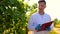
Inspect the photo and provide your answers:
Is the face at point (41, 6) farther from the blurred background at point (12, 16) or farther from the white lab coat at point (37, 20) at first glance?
the blurred background at point (12, 16)

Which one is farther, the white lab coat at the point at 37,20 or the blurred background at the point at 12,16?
the blurred background at the point at 12,16

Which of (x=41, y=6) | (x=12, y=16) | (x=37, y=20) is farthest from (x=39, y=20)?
(x=12, y=16)

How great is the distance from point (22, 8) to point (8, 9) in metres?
0.53

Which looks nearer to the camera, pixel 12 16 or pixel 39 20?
pixel 39 20

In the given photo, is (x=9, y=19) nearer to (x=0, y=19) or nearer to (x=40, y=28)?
(x=0, y=19)

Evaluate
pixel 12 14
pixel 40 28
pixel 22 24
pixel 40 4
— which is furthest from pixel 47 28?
pixel 22 24

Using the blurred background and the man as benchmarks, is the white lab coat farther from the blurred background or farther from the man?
the blurred background

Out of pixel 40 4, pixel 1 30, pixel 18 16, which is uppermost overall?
pixel 40 4

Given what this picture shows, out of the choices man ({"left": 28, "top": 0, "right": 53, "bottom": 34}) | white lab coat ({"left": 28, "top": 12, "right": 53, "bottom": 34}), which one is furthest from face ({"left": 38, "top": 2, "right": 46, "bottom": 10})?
white lab coat ({"left": 28, "top": 12, "right": 53, "bottom": 34})

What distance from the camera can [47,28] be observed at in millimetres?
3783

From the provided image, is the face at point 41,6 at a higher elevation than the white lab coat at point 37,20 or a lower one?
higher

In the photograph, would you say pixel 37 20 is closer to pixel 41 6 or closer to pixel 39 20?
pixel 39 20

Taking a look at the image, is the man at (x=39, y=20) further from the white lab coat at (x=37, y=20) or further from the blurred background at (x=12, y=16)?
the blurred background at (x=12, y=16)

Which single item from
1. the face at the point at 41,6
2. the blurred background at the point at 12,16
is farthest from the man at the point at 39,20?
the blurred background at the point at 12,16
